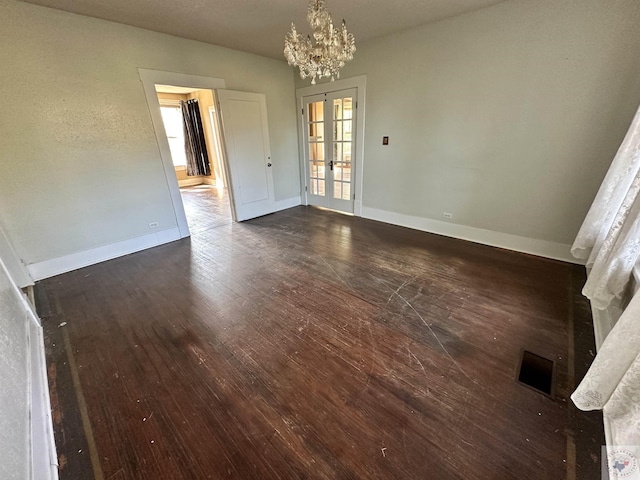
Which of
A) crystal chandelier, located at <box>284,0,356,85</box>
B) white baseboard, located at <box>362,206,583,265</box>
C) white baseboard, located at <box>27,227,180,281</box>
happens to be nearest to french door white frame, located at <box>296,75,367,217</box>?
white baseboard, located at <box>362,206,583,265</box>

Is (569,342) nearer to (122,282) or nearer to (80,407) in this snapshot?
(80,407)

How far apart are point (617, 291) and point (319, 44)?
2652 mm

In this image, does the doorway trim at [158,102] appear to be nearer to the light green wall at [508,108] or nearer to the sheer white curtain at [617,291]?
the light green wall at [508,108]

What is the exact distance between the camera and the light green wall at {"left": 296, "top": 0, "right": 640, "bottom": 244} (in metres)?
2.38

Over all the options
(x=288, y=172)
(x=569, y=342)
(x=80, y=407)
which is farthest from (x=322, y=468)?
(x=288, y=172)

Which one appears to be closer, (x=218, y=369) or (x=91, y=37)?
(x=218, y=369)

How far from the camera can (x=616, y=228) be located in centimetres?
164

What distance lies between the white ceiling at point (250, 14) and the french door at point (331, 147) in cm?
107

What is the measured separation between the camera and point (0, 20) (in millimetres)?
2305

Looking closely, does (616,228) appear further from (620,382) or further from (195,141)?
(195,141)

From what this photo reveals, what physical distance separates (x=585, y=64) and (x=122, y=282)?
Answer: 505 centimetres

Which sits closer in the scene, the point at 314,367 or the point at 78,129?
the point at 314,367

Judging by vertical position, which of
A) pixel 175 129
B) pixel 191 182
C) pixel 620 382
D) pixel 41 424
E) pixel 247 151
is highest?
pixel 175 129

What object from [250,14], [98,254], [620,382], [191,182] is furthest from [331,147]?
[191,182]
